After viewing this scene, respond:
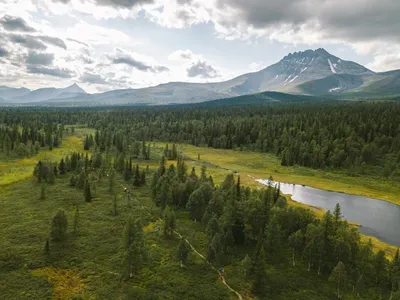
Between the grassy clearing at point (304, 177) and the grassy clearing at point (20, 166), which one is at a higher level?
the grassy clearing at point (20, 166)

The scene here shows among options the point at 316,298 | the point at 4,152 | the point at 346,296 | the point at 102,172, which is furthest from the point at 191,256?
the point at 4,152

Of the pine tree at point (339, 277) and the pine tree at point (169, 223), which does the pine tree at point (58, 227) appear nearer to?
the pine tree at point (169, 223)

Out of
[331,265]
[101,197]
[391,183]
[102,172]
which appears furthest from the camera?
[391,183]

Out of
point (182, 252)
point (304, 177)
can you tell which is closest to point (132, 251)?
point (182, 252)

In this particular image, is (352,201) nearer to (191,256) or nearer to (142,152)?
(191,256)

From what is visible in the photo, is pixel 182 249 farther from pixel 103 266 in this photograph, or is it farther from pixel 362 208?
pixel 362 208

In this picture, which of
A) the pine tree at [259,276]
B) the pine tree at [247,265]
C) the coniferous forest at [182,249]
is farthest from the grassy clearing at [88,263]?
the pine tree at [247,265]
